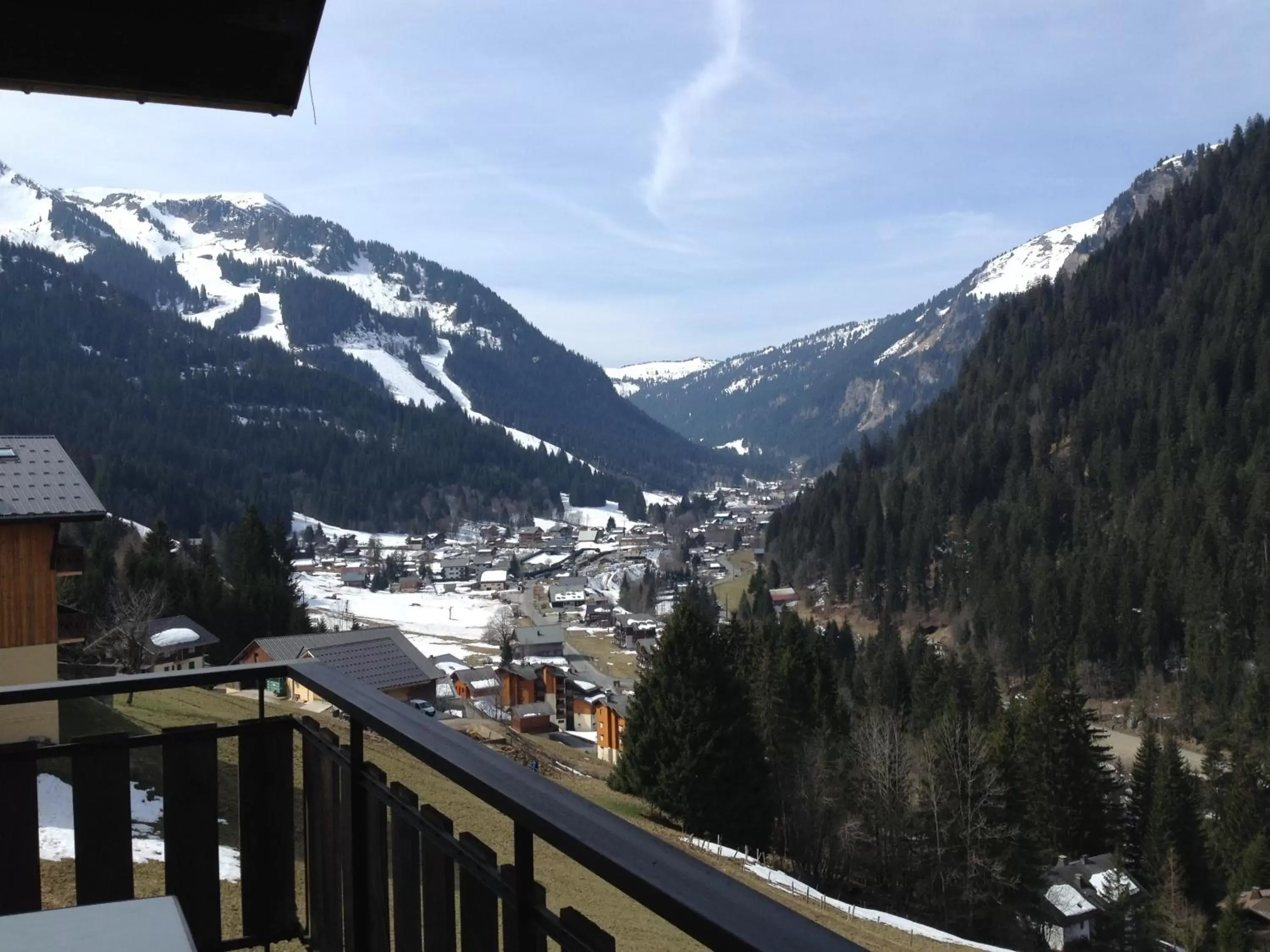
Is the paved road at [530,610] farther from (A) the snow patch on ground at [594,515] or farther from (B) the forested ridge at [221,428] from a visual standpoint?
(A) the snow patch on ground at [594,515]

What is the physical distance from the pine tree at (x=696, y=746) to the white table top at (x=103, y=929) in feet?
59.2

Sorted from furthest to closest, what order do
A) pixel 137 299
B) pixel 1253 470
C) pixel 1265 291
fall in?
1. pixel 137 299
2. pixel 1265 291
3. pixel 1253 470

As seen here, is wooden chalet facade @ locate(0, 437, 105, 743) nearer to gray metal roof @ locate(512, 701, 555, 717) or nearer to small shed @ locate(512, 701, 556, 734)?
small shed @ locate(512, 701, 556, 734)

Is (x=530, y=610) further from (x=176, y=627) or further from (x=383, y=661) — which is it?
(x=176, y=627)

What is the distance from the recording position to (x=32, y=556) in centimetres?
985

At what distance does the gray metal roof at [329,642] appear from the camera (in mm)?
23016

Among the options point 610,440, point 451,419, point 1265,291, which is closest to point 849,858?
point 1265,291

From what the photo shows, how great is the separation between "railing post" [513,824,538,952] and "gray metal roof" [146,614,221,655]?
68.1ft

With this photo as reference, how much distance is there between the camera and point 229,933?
10.1 feet

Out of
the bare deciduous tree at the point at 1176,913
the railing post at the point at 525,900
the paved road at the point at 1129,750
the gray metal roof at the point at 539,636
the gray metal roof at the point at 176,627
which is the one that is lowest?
the paved road at the point at 1129,750

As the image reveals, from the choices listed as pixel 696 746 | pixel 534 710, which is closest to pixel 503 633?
pixel 534 710

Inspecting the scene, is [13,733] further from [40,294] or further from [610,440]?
[610,440]

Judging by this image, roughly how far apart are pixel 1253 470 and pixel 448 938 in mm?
61597

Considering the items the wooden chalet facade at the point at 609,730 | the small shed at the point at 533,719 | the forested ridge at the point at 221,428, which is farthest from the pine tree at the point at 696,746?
the forested ridge at the point at 221,428
